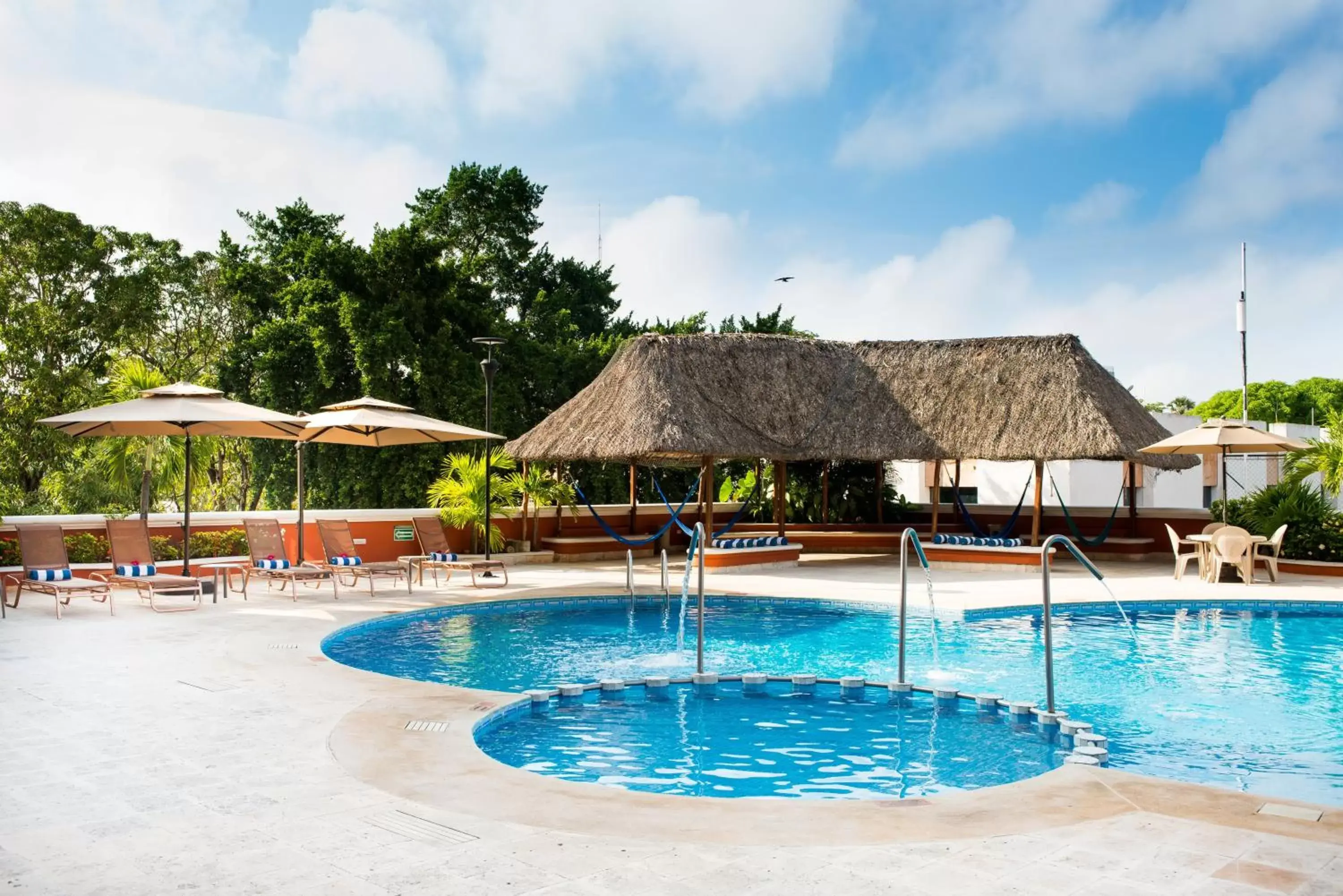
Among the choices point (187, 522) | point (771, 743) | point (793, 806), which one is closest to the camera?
point (793, 806)

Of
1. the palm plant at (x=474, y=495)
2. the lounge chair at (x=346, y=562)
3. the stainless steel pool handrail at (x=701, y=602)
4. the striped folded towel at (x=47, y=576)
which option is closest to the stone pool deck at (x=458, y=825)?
the stainless steel pool handrail at (x=701, y=602)

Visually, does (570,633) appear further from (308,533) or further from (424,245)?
(424,245)

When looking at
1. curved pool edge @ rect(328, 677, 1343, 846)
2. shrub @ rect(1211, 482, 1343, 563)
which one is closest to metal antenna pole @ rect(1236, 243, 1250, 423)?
shrub @ rect(1211, 482, 1343, 563)

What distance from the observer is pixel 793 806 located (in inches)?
173

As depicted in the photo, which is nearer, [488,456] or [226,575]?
[226,575]

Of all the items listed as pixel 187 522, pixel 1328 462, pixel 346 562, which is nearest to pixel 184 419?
pixel 187 522

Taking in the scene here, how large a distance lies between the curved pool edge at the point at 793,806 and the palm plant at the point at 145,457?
1041 cm

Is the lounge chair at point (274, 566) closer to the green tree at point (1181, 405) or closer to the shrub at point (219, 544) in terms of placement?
the shrub at point (219, 544)

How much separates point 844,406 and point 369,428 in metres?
8.20

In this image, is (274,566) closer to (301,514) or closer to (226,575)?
(226,575)

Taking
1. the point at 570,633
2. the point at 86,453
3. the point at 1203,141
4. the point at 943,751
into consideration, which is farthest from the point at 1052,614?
the point at 86,453

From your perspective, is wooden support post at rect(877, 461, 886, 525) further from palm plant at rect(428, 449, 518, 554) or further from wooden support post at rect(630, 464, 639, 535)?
palm plant at rect(428, 449, 518, 554)

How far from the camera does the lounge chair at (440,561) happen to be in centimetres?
1354

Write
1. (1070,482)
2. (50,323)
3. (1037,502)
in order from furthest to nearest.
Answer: (1070,482), (50,323), (1037,502)
